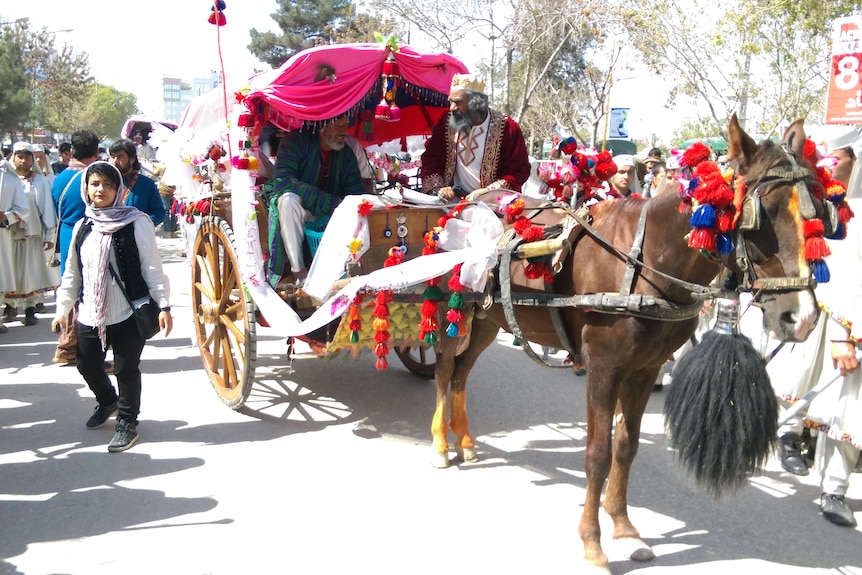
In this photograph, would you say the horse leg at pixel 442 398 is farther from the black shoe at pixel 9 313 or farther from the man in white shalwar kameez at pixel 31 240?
the black shoe at pixel 9 313

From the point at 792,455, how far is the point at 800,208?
2716 mm

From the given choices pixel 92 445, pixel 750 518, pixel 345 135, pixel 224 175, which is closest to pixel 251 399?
pixel 92 445

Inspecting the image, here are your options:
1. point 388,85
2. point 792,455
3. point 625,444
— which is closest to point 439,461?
point 625,444

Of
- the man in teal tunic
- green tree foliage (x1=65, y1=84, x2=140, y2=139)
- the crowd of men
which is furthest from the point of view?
green tree foliage (x1=65, y1=84, x2=140, y2=139)

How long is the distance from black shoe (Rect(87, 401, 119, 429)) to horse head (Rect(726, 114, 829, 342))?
14.1 ft

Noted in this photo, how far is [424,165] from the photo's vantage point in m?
5.22

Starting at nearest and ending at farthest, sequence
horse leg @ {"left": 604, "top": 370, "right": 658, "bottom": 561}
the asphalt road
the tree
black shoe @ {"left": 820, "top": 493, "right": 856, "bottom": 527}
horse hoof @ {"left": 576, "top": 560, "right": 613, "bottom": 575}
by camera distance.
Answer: horse hoof @ {"left": 576, "top": 560, "right": 613, "bottom": 575}
the asphalt road
horse leg @ {"left": 604, "top": 370, "right": 658, "bottom": 561}
black shoe @ {"left": 820, "top": 493, "right": 856, "bottom": 527}
the tree

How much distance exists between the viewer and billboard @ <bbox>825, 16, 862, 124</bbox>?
26.2ft

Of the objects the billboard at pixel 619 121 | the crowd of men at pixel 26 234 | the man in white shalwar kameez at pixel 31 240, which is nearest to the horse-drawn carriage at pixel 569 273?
the crowd of men at pixel 26 234

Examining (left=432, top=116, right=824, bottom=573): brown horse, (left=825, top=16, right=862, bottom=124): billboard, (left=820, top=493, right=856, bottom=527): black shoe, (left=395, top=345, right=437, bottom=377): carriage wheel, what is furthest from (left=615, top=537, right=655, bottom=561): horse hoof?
(left=825, top=16, right=862, bottom=124): billboard

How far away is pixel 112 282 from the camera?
15.0 ft

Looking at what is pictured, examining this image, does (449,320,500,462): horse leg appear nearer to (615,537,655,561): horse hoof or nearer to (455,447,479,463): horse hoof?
(455,447,479,463): horse hoof

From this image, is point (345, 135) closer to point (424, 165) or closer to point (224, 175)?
point (424, 165)

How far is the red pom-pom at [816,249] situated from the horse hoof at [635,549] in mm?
1664
